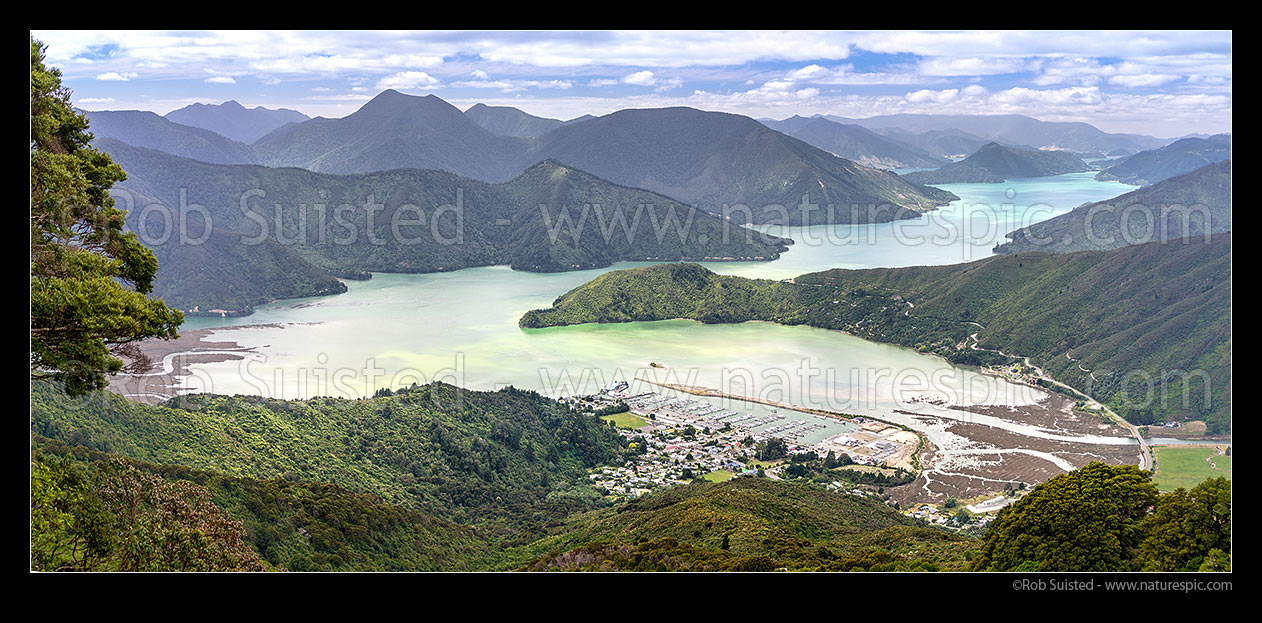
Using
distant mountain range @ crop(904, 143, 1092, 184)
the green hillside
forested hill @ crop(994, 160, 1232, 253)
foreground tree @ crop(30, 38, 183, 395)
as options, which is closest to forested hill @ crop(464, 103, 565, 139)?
distant mountain range @ crop(904, 143, 1092, 184)

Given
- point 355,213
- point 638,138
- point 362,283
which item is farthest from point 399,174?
point 638,138

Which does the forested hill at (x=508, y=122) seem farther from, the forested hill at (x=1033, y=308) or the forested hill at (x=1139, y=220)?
the forested hill at (x=1033, y=308)

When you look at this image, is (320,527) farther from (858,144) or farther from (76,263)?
(858,144)

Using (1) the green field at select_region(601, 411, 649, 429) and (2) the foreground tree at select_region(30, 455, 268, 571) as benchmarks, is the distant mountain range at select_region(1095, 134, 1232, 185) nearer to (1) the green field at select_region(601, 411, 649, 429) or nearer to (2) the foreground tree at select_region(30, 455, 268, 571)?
(1) the green field at select_region(601, 411, 649, 429)

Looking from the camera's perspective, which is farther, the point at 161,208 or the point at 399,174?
the point at 399,174

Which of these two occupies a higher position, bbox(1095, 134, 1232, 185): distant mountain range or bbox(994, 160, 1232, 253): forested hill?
bbox(1095, 134, 1232, 185): distant mountain range

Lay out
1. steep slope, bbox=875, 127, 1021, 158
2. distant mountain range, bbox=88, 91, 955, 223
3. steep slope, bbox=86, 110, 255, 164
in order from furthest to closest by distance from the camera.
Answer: steep slope, bbox=875, 127, 1021, 158 < distant mountain range, bbox=88, 91, 955, 223 < steep slope, bbox=86, 110, 255, 164
